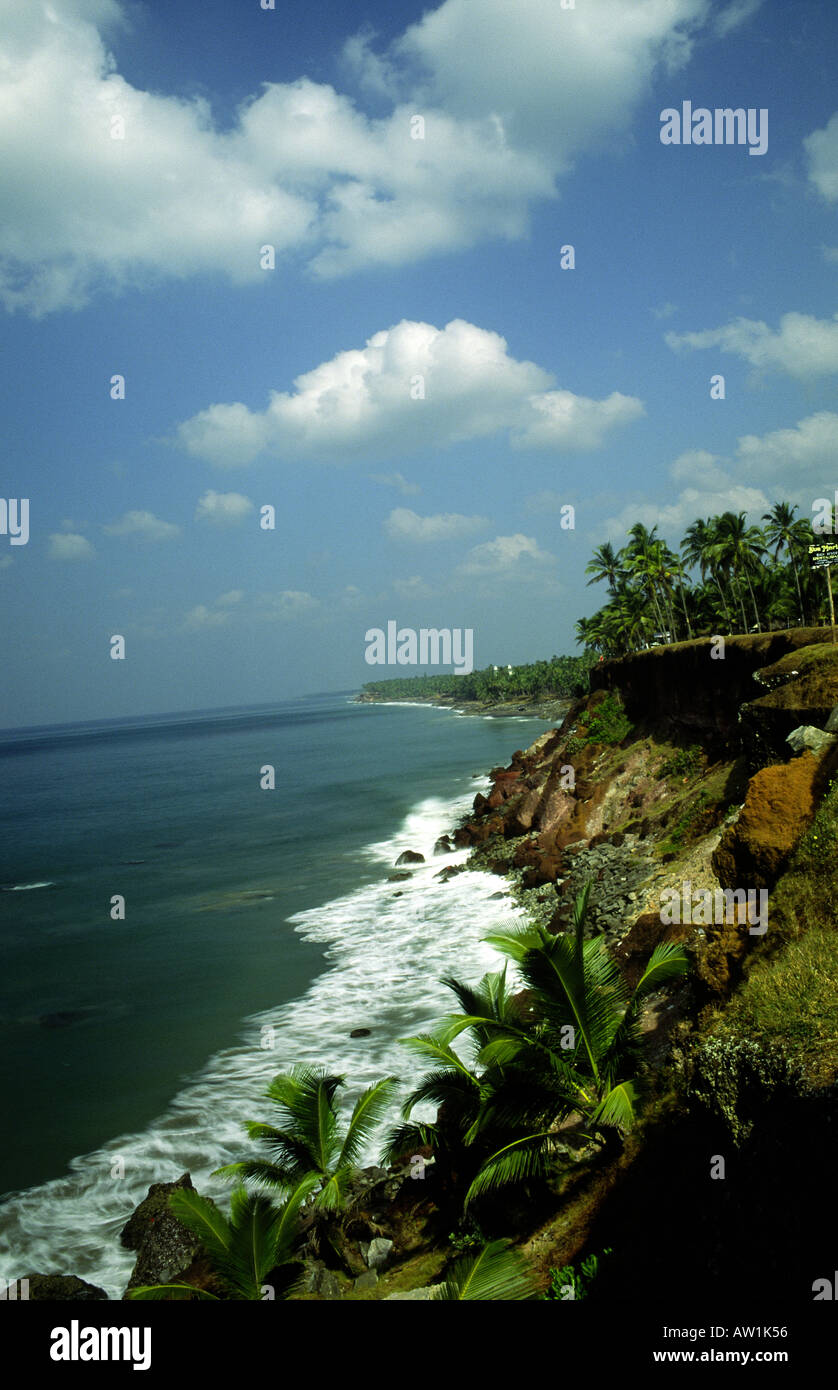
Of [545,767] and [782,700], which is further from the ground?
[782,700]

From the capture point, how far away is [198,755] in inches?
5778

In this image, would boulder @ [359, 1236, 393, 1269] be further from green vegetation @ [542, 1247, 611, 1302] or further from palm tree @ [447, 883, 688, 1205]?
green vegetation @ [542, 1247, 611, 1302]

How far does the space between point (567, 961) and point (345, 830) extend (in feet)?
142

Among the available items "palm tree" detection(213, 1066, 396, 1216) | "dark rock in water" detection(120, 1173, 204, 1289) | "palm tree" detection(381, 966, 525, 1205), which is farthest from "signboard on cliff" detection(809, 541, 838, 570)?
"dark rock in water" detection(120, 1173, 204, 1289)

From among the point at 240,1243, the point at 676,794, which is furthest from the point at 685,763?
the point at 240,1243

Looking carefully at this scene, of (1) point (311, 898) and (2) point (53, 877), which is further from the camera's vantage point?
(2) point (53, 877)

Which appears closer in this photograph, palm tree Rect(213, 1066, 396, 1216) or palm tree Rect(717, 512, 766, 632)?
palm tree Rect(213, 1066, 396, 1216)

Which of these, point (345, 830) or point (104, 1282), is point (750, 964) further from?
point (345, 830)

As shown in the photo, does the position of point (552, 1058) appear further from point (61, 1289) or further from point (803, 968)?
point (61, 1289)

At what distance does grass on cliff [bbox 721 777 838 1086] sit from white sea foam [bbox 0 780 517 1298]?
10.8m

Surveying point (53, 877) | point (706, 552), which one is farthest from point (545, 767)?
point (53, 877)

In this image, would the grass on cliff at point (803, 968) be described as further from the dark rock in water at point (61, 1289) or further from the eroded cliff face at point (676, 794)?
the dark rock in water at point (61, 1289)

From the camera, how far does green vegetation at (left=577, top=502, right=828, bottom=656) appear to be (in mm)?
53031

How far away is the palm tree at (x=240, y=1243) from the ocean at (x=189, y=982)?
5.27 m
